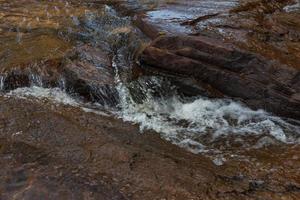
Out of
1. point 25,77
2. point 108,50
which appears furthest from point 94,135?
point 108,50

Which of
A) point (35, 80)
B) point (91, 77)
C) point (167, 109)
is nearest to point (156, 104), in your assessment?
point (167, 109)

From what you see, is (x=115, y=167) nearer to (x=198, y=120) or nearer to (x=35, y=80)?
(x=198, y=120)

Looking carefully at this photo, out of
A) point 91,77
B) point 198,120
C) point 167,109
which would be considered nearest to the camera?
point 198,120

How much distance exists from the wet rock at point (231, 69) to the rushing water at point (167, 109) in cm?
18

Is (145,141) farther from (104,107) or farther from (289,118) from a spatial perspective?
(289,118)

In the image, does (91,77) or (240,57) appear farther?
(91,77)

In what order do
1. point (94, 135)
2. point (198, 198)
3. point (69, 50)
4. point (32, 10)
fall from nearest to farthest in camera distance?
point (198, 198) → point (94, 135) → point (69, 50) → point (32, 10)

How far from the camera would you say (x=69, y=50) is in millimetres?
6973

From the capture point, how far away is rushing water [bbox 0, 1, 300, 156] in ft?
16.8

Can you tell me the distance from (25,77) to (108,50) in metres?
1.55

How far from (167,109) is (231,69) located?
1.08 meters

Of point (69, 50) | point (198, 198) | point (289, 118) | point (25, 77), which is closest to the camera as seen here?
point (198, 198)

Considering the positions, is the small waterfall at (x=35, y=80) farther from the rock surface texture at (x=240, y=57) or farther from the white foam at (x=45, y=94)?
the rock surface texture at (x=240, y=57)

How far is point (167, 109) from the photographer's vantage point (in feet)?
19.5
